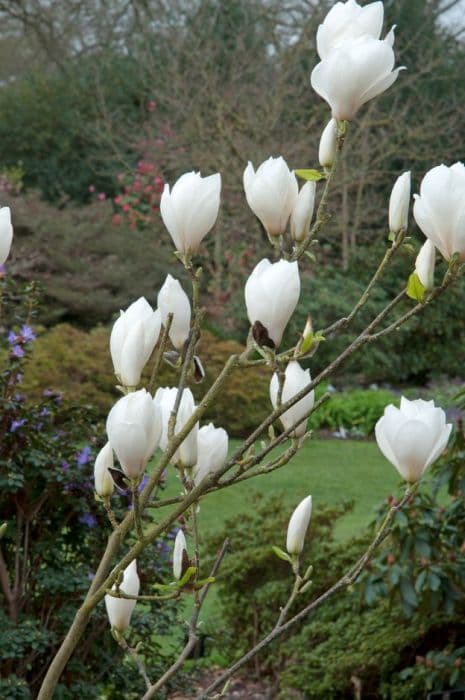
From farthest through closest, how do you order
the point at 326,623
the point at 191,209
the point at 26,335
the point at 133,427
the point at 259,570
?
the point at 259,570
the point at 326,623
the point at 26,335
the point at 191,209
the point at 133,427

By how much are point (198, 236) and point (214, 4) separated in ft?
45.4

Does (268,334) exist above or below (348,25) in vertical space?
below

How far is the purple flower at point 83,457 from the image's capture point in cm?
310

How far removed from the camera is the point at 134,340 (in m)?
1.05

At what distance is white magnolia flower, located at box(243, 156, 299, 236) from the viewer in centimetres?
111

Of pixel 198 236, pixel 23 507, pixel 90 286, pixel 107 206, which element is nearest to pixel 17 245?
pixel 90 286

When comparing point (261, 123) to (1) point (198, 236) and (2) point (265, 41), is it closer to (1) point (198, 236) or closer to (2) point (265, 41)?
(2) point (265, 41)

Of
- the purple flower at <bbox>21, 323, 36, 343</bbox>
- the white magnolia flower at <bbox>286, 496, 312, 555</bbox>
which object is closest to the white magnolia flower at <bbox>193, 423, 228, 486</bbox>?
the white magnolia flower at <bbox>286, 496, 312, 555</bbox>

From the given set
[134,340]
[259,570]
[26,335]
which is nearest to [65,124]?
[259,570]

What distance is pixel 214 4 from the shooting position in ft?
47.0

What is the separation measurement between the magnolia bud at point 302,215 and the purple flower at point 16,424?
2.03 metres

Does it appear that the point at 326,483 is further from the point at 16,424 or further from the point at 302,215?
the point at 302,215

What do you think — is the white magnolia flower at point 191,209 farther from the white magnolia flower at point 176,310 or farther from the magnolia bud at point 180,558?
the magnolia bud at point 180,558

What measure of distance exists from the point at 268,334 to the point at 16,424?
2.12 m
